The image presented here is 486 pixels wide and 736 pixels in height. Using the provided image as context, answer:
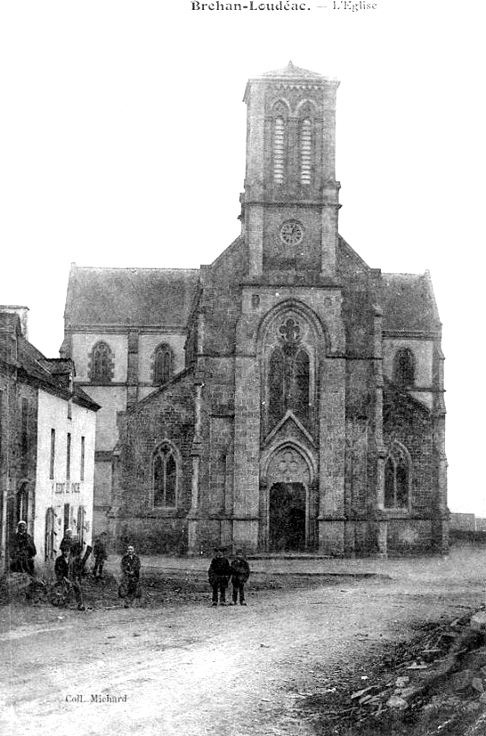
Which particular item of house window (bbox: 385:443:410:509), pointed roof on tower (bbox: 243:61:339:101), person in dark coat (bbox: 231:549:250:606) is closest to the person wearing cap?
person in dark coat (bbox: 231:549:250:606)

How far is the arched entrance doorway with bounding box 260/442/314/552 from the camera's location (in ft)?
120

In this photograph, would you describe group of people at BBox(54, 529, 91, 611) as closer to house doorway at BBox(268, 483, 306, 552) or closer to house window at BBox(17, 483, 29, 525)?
house window at BBox(17, 483, 29, 525)

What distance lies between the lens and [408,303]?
51156 mm

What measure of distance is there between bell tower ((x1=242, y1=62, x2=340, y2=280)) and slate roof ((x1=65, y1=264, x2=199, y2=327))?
13195mm

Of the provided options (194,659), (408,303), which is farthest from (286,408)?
(194,659)

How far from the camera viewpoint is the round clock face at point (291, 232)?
38344mm

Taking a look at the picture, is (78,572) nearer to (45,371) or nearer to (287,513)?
(45,371)

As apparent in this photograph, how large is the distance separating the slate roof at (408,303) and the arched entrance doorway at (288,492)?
1557cm

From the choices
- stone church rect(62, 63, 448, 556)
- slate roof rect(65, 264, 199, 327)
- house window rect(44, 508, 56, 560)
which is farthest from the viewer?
slate roof rect(65, 264, 199, 327)

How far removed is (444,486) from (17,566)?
74.2 feet

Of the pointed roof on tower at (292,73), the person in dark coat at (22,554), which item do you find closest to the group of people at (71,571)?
the person in dark coat at (22,554)

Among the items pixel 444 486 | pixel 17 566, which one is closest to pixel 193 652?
pixel 17 566

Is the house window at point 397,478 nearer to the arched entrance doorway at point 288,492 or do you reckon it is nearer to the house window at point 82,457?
the arched entrance doorway at point 288,492

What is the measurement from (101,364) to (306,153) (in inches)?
731
